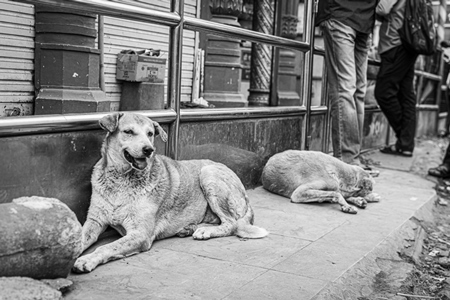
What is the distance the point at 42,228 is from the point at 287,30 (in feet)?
26.7

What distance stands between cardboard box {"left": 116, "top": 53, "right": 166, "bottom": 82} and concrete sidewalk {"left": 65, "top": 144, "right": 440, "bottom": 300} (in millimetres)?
2798

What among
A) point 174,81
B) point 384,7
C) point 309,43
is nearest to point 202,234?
point 174,81

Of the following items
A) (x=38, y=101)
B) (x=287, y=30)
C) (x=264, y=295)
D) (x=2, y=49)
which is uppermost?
(x=287, y=30)

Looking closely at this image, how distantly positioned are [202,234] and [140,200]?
516 mm

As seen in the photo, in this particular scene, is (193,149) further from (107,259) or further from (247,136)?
(107,259)

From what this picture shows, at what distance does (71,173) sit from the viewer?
3777mm

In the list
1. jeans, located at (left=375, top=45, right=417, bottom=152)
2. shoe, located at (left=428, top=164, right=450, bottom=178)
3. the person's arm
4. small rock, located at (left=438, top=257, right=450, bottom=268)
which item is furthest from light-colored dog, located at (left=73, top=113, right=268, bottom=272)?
jeans, located at (left=375, top=45, right=417, bottom=152)

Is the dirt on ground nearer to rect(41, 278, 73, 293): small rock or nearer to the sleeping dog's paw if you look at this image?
the sleeping dog's paw

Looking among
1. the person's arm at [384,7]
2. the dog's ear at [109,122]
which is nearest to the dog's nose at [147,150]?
the dog's ear at [109,122]

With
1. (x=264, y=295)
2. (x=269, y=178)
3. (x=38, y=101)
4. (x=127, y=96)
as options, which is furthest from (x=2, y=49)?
(x=264, y=295)

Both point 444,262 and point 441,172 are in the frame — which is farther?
point 441,172

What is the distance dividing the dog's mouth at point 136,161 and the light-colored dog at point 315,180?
2045 millimetres

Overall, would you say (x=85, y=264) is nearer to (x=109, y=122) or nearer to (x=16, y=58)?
(x=109, y=122)

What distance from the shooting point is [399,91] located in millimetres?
8852
